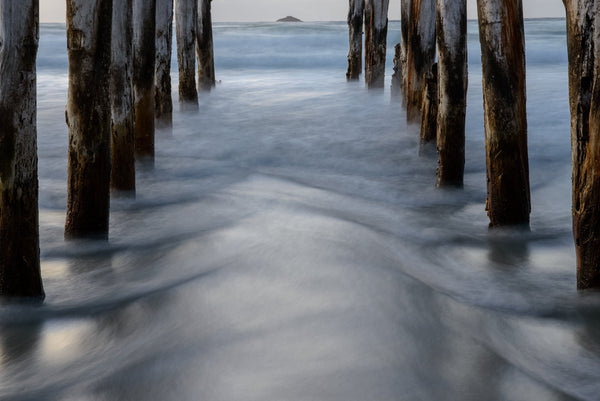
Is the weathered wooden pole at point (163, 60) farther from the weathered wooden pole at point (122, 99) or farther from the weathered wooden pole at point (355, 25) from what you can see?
the weathered wooden pole at point (355, 25)

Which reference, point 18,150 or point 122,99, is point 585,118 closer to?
point 18,150

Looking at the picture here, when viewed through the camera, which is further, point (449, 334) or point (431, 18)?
point (431, 18)

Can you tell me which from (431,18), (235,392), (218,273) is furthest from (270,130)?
(235,392)

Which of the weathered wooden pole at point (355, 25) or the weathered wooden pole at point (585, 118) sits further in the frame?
the weathered wooden pole at point (355, 25)

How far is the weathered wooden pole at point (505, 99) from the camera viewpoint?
10.8ft

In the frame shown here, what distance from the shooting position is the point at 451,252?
11.3 feet

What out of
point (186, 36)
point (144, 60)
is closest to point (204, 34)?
point (186, 36)

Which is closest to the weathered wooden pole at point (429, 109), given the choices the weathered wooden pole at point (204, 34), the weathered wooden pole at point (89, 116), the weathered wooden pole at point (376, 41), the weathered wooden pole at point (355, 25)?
the weathered wooden pole at point (89, 116)

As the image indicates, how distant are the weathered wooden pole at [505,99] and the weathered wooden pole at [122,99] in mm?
1934

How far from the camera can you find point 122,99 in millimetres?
4211

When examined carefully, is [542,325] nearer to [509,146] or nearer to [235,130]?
[509,146]

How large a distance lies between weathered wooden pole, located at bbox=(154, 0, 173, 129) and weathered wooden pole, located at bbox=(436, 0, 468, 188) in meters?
3.29

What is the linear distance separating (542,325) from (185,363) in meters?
1.23

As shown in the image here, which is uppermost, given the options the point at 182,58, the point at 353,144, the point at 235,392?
the point at 182,58
